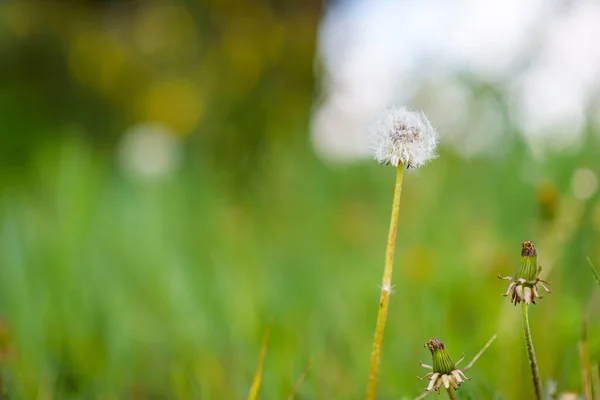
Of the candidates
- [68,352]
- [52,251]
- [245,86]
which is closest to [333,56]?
[245,86]

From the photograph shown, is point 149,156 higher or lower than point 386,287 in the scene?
higher

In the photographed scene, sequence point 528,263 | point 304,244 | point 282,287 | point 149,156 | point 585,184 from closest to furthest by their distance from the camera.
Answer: point 528,263 → point 585,184 → point 282,287 → point 304,244 → point 149,156

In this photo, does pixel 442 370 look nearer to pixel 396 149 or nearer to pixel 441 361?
pixel 441 361

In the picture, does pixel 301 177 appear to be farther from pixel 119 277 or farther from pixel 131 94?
pixel 131 94

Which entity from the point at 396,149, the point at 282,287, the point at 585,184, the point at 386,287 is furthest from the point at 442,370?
the point at 282,287

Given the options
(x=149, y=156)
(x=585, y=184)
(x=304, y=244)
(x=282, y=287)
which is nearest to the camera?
(x=585, y=184)

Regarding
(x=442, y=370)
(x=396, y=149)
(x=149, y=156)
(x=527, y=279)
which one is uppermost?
(x=149, y=156)

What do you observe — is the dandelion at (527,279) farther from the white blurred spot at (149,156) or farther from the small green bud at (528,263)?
the white blurred spot at (149,156)
